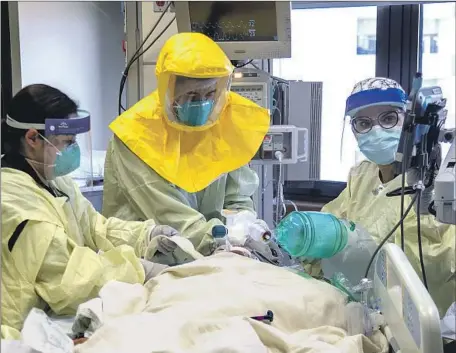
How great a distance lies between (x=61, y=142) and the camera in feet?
5.28

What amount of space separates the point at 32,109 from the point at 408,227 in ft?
3.44

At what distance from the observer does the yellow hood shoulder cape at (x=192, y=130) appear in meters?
2.01

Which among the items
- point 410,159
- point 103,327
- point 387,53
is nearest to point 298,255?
point 410,159

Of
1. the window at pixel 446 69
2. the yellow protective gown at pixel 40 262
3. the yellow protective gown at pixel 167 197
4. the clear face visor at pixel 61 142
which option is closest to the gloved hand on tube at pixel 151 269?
the yellow protective gown at pixel 40 262

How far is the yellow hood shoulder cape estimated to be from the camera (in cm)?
201

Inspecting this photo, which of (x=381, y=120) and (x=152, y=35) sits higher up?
(x=152, y=35)

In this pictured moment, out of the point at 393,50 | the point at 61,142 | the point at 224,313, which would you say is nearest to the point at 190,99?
the point at 61,142

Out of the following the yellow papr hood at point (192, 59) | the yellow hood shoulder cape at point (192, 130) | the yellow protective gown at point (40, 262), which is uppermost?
the yellow papr hood at point (192, 59)

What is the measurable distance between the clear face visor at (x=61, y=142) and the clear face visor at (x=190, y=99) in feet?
1.42

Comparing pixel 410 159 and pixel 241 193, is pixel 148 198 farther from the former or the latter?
pixel 410 159

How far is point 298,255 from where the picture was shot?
161 centimetres

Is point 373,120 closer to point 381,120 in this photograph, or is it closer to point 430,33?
point 381,120

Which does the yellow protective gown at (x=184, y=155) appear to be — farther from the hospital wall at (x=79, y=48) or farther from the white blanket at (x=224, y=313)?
the hospital wall at (x=79, y=48)

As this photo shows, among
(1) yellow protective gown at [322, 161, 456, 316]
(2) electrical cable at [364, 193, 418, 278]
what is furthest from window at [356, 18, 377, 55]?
(2) electrical cable at [364, 193, 418, 278]
